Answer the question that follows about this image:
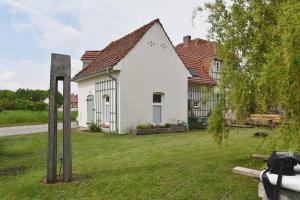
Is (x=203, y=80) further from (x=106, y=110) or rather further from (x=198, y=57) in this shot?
(x=106, y=110)

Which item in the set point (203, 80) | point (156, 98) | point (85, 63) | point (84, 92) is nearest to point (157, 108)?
point (156, 98)

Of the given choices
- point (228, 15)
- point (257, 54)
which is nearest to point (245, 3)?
point (228, 15)

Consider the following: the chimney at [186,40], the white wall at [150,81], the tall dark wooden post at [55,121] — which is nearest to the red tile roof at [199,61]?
the white wall at [150,81]

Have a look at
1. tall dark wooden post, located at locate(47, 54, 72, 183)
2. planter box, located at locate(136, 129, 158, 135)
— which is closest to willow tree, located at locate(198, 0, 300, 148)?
tall dark wooden post, located at locate(47, 54, 72, 183)

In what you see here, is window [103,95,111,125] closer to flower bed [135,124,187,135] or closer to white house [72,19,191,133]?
white house [72,19,191,133]

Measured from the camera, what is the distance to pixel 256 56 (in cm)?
597

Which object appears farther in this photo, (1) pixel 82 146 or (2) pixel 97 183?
(1) pixel 82 146

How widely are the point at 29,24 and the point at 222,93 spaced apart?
9.67 metres

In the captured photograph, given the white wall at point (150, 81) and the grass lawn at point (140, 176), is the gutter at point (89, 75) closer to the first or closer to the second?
the white wall at point (150, 81)

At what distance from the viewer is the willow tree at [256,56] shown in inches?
161

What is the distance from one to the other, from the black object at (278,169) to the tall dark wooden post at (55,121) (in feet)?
12.7

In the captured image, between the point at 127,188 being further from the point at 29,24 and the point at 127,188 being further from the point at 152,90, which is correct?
the point at 152,90

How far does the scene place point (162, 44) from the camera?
739 inches

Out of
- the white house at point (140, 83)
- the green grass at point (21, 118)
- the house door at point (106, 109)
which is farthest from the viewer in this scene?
the green grass at point (21, 118)
